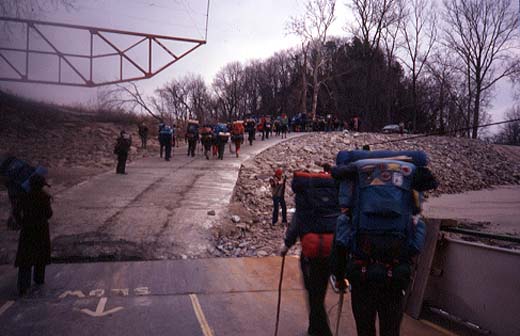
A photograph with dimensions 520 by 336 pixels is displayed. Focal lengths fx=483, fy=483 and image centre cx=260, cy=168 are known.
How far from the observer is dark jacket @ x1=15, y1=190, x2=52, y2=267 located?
770 cm

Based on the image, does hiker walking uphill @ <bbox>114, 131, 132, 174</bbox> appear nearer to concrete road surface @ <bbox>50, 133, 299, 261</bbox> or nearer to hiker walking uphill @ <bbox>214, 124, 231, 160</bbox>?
concrete road surface @ <bbox>50, 133, 299, 261</bbox>

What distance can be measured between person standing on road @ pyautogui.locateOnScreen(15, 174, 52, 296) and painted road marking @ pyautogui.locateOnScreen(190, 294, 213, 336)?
8.64ft

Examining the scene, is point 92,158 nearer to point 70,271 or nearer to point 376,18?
point 70,271

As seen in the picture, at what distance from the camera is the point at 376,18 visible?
5609 cm

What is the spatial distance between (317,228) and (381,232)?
168cm

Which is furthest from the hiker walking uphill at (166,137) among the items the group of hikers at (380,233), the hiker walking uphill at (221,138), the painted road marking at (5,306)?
the group of hikers at (380,233)

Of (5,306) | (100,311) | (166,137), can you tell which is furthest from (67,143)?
(100,311)

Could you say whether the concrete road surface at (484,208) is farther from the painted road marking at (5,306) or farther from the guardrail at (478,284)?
the painted road marking at (5,306)

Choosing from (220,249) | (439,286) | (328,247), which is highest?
(328,247)

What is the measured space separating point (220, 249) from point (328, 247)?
6.96 meters

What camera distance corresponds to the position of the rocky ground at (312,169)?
13.2 metres

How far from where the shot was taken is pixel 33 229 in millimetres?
7871

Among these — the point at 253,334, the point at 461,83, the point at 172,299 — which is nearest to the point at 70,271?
the point at 172,299

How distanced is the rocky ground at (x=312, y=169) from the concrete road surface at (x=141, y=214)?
2.14 ft
